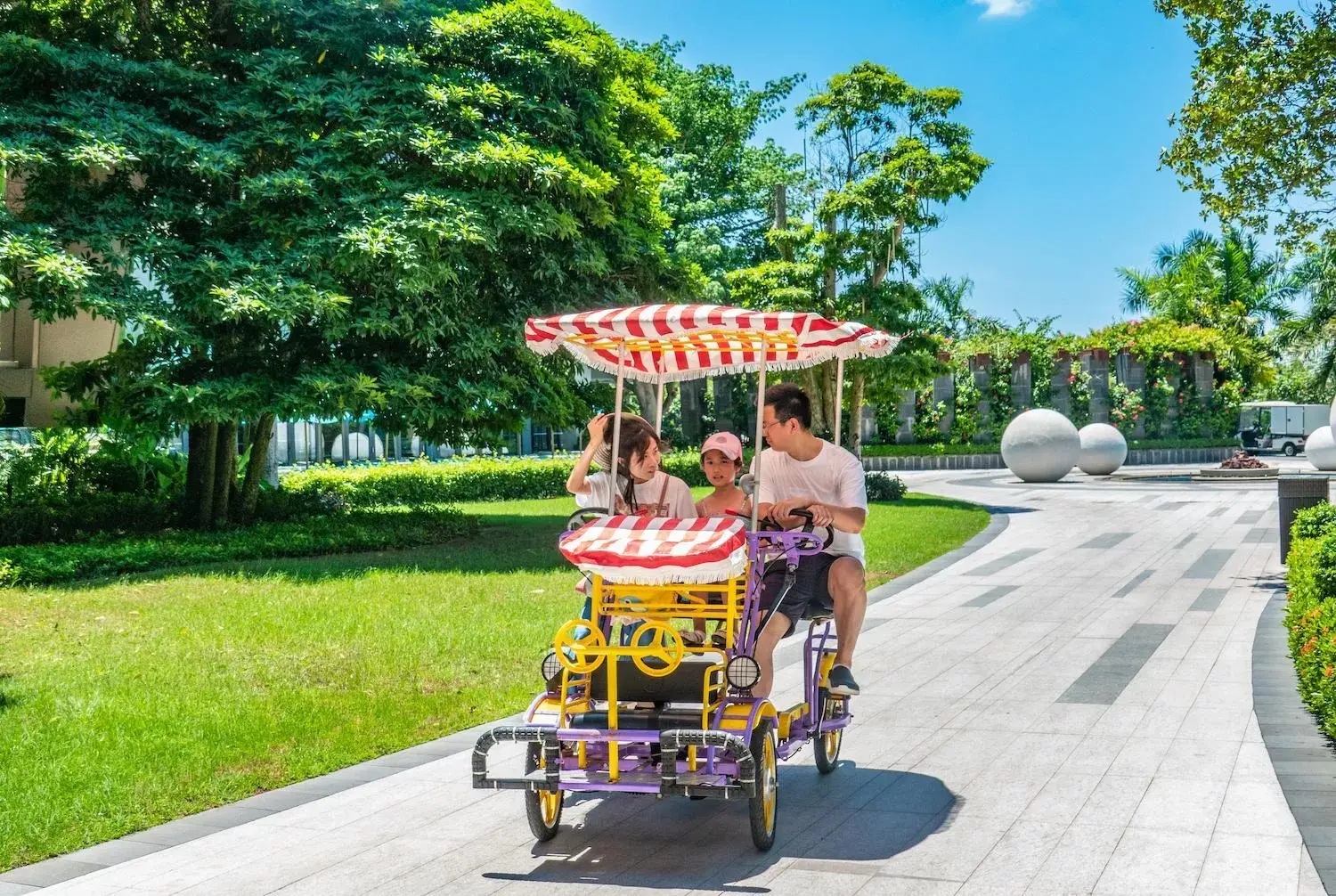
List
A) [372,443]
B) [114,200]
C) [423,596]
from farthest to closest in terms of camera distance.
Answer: [372,443] → [114,200] → [423,596]

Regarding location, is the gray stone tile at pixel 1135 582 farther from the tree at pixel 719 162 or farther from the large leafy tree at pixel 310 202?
the tree at pixel 719 162

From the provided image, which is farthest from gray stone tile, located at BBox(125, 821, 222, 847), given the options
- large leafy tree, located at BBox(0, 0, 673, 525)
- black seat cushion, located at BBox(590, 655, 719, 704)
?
large leafy tree, located at BBox(0, 0, 673, 525)

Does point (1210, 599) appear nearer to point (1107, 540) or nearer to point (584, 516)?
point (1107, 540)

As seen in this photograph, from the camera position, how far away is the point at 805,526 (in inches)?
249

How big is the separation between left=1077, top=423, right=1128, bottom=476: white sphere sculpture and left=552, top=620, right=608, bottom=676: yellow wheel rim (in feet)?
108

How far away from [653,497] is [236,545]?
11.7 metres

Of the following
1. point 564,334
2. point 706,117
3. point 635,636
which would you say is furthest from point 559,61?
point 706,117

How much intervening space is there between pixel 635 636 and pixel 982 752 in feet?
8.24

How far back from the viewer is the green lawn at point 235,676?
21.5 feet

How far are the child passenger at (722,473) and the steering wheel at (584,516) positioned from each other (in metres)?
0.52

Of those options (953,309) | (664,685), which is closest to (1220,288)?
(953,309)

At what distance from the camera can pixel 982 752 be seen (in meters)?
7.16

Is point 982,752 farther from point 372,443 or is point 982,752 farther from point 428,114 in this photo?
point 372,443

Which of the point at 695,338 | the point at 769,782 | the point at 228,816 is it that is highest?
the point at 695,338
